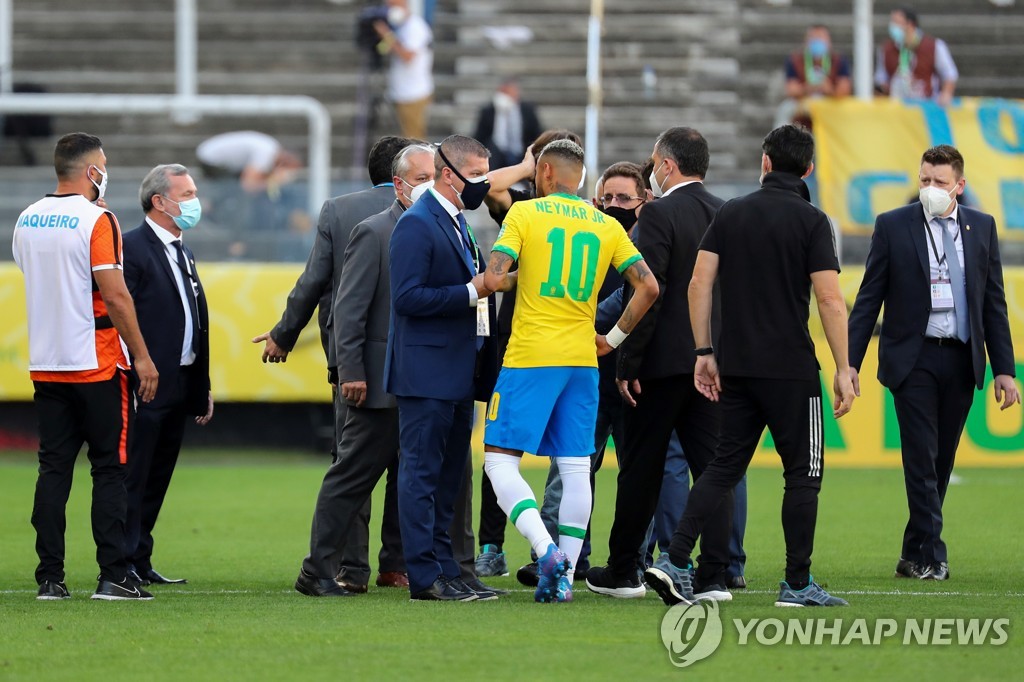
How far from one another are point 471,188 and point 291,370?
8.00m

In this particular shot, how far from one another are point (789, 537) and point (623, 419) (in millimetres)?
1401

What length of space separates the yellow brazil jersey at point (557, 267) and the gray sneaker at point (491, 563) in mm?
1986

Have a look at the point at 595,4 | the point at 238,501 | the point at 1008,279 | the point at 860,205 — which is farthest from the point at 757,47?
the point at 238,501

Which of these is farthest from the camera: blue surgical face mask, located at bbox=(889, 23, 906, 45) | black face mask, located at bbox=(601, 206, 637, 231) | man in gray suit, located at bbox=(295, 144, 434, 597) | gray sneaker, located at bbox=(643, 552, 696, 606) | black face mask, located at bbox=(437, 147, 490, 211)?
blue surgical face mask, located at bbox=(889, 23, 906, 45)

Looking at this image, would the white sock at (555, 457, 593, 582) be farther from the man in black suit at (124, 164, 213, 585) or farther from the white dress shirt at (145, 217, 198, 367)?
the white dress shirt at (145, 217, 198, 367)

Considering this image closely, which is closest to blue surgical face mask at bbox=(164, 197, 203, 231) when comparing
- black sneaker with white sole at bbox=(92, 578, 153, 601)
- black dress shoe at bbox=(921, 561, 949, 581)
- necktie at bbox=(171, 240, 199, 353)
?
necktie at bbox=(171, 240, 199, 353)

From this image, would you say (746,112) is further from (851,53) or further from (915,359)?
(915,359)

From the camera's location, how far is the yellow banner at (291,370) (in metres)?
15.0

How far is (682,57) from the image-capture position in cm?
2184

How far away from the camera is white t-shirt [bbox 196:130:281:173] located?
17688 mm

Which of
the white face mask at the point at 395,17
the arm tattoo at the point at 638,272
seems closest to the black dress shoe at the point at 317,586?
the arm tattoo at the point at 638,272

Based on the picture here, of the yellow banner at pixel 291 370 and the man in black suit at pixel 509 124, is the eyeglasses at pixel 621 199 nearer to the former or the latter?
the yellow banner at pixel 291 370

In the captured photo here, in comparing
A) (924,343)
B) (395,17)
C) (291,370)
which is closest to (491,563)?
(924,343)

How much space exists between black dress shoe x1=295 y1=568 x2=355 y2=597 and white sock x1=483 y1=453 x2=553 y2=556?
1039 millimetres
